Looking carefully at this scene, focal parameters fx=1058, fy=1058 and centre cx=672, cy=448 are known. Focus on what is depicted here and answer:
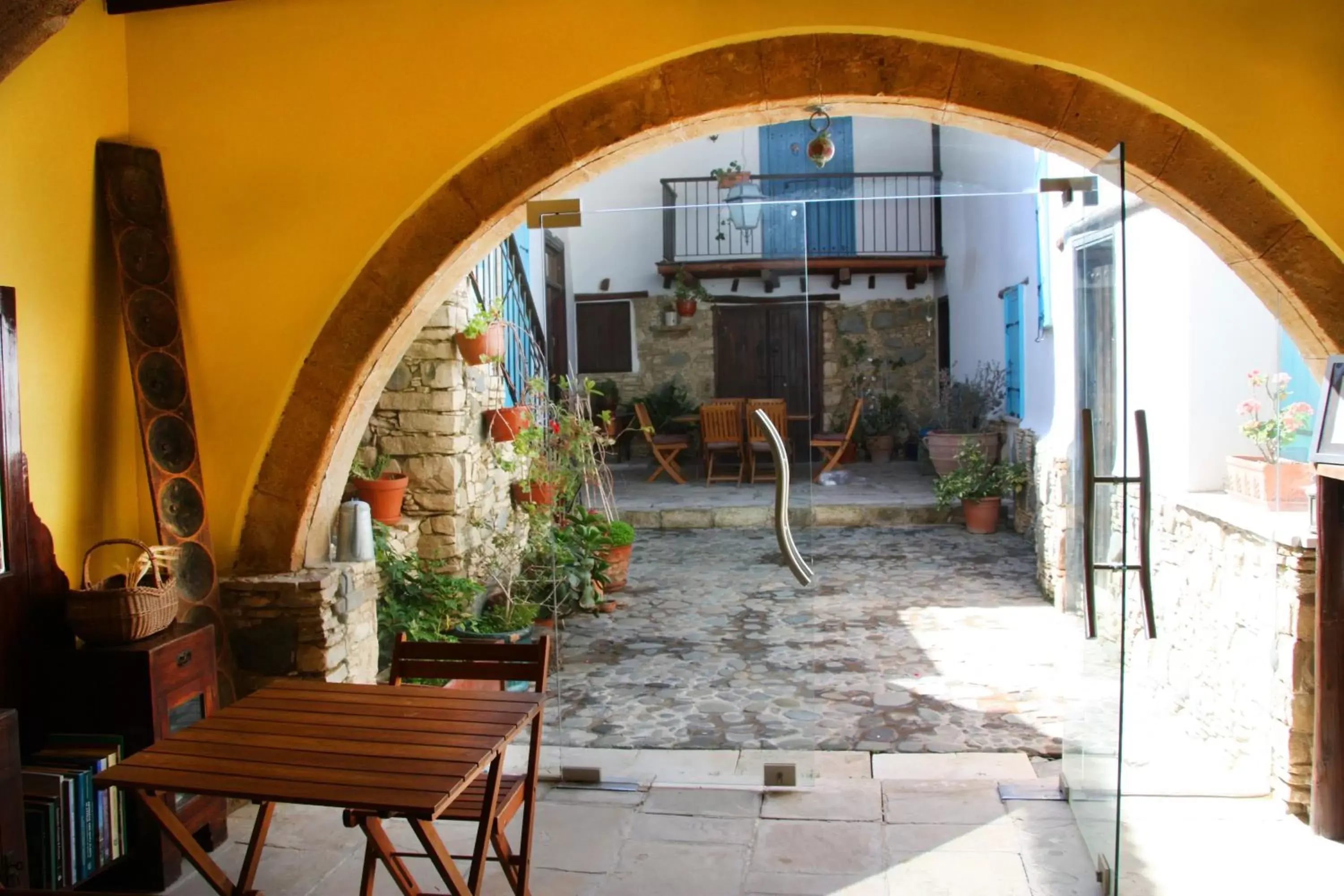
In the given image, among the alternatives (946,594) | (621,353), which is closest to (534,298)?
(621,353)

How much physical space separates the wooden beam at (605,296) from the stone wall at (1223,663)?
7.41ft

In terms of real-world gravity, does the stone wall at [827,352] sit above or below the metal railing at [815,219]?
below

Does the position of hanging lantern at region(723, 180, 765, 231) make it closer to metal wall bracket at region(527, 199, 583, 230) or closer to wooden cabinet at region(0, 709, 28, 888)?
metal wall bracket at region(527, 199, 583, 230)

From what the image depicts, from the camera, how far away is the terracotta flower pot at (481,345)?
227 inches

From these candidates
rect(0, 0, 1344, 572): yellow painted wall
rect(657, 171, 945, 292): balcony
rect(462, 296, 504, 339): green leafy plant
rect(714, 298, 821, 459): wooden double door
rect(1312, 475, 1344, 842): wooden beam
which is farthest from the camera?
rect(462, 296, 504, 339): green leafy plant

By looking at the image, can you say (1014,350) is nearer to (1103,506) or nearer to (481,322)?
(481,322)

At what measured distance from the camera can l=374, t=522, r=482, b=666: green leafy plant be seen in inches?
202

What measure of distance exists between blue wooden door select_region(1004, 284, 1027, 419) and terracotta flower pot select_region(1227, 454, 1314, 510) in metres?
4.77

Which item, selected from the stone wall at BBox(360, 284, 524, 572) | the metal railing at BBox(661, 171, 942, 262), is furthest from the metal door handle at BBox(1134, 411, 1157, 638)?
the stone wall at BBox(360, 284, 524, 572)

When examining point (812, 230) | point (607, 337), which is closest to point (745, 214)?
point (812, 230)

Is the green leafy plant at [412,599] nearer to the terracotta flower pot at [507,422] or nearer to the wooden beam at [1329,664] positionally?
the terracotta flower pot at [507,422]

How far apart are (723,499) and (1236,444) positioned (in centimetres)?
218

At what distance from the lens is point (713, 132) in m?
3.79

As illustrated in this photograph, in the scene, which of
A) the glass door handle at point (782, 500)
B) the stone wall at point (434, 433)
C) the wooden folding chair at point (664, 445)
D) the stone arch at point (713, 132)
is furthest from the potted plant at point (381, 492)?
the glass door handle at point (782, 500)
